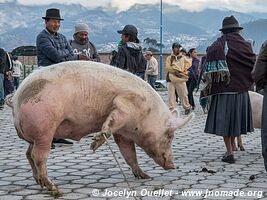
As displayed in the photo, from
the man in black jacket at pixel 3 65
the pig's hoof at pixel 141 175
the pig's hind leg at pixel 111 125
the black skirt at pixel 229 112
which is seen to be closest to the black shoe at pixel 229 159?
the black skirt at pixel 229 112

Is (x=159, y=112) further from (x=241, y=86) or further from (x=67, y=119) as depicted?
(x=241, y=86)

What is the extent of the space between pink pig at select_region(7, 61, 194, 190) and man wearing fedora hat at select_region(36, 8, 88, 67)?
105 inches

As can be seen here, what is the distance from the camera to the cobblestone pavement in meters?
6.15

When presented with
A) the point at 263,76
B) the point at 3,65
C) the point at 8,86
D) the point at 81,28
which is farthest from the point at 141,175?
the point at 8,86

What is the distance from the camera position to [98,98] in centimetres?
630

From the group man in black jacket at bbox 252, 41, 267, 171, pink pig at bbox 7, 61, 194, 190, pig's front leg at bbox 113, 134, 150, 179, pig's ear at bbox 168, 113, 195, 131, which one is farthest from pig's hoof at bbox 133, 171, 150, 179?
A: man in black jacket at bbox 252, 41, 267, 171

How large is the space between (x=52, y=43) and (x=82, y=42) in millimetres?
1518

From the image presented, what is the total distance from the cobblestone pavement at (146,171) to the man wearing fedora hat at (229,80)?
476 millimetres

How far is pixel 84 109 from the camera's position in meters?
6.26

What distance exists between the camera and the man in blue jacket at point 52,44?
9074mm

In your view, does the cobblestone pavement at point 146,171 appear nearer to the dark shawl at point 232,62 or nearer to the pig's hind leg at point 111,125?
the pig's hind leg at point 111,125

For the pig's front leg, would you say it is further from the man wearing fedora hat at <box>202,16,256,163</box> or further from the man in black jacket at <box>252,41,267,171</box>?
the man wearing fedora hat at <box>202,16,256,163</box>

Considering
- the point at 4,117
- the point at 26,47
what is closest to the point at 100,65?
the point at 4,117

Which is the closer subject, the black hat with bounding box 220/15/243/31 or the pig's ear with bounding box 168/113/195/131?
the pig's ear with bounding box 168/113/195/131
